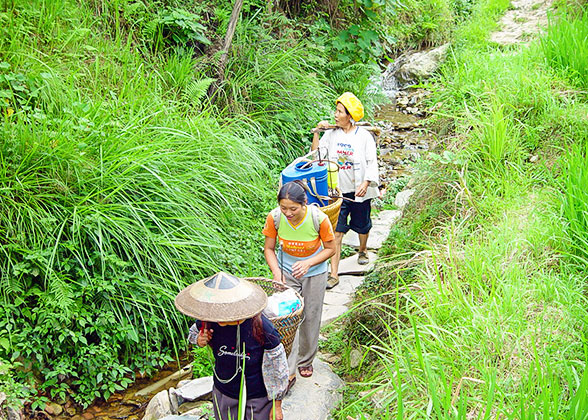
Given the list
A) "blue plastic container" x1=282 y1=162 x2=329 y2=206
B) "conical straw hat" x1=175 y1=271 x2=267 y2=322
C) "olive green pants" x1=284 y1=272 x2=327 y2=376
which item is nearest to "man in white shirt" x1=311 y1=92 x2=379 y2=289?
"blue plastic container" x1=282 y1=162 x2=329 y2=206

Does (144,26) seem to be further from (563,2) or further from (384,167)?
(563,2)

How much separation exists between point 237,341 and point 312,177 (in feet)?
6.52

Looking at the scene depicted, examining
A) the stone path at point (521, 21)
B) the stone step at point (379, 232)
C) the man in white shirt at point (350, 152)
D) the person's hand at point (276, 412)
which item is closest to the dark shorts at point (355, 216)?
the man in white shirt at point (350, 152)

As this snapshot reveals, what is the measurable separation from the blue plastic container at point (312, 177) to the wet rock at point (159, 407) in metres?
1.94

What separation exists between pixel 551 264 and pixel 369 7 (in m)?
6.37

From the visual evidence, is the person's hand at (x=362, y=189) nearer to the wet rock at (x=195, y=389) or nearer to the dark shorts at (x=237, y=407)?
the wet rock at (x=195, y=389)

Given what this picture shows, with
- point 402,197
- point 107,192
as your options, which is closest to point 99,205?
point 107,192

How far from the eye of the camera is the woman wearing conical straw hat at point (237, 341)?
2.94 meters

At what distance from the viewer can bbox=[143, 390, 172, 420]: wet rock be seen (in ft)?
14.0

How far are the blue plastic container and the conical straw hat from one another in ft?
5.66

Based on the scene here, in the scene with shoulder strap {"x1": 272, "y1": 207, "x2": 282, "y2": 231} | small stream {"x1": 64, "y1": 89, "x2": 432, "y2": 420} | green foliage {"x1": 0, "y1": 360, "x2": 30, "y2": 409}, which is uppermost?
shoulder strap {"x1": 272, "y1": 207, "x2": 282, "y2": 231}

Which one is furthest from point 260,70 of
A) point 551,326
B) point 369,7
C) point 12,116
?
point 551,326

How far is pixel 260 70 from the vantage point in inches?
315

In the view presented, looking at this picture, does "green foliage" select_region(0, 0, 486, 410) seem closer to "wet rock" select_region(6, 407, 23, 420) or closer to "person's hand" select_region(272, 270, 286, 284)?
"wet rock" select_region(6, 407, 23, 420)
